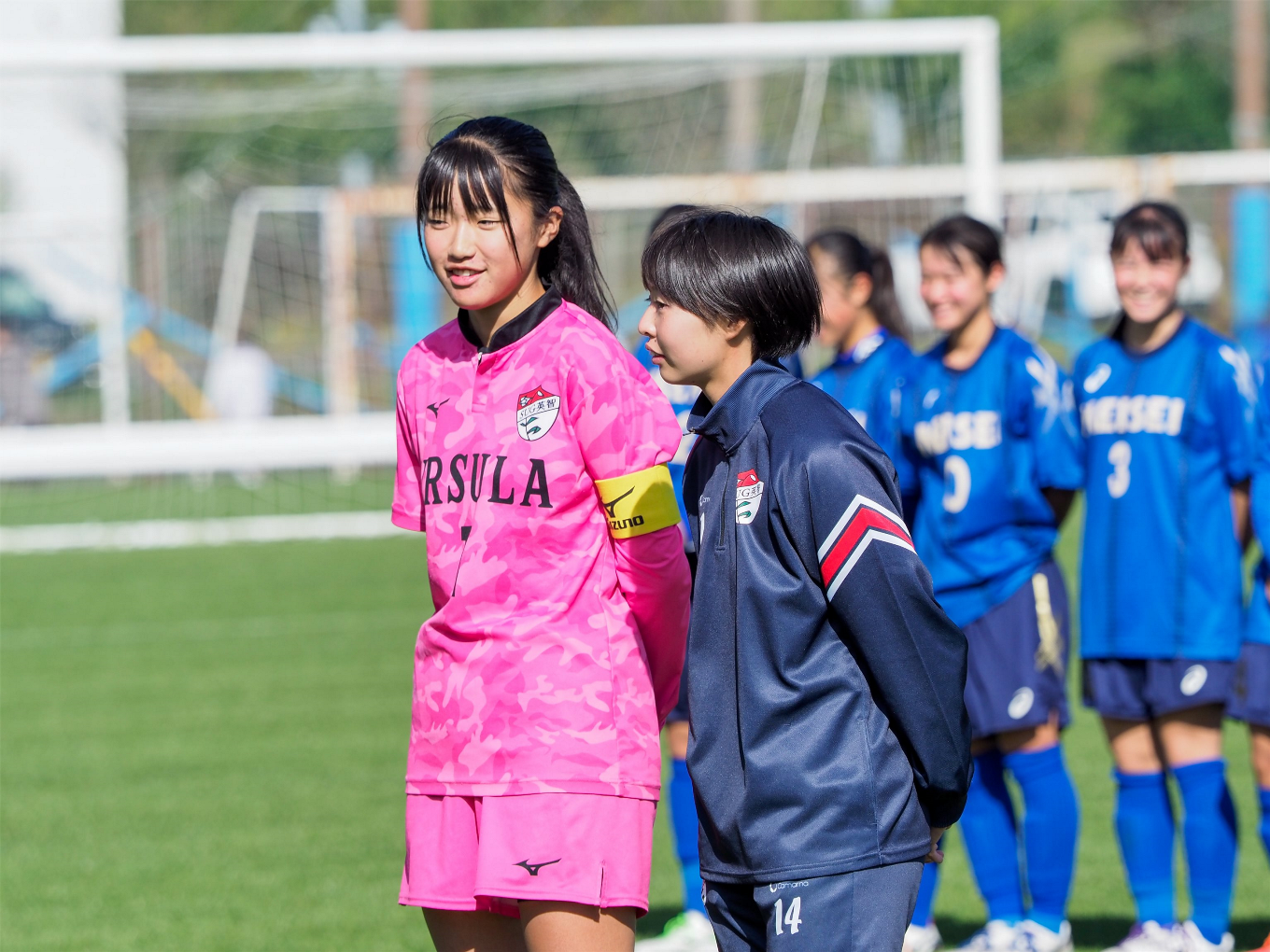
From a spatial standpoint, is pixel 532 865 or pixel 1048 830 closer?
pixel 532 865

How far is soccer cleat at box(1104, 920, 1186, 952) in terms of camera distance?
4359 millimetres

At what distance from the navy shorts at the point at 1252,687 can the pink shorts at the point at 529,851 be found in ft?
7.29

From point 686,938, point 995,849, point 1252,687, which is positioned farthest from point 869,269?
point 686,938

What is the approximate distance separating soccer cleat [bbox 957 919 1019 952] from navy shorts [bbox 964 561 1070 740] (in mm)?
535

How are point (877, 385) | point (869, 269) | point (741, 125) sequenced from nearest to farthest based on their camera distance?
1. point (877, 385)
2. point (869, 269)
3. point (741, 125)

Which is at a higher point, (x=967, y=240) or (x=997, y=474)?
(x=967, y=240)

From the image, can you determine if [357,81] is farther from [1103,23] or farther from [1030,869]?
[1103,23]

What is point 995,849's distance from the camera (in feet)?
14.9

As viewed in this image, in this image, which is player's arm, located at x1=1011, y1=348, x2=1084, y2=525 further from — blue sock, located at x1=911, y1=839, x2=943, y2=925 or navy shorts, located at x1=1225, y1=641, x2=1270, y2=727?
blue sock, located at x1=911, y1=839, x2=943, y2=925

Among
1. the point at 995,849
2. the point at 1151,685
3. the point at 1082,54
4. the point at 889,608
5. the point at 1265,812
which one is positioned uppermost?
the point at 1082,54

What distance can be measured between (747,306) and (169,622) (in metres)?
9.31

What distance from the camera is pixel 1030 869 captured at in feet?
14.8

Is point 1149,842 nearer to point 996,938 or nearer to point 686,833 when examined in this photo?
point 996,938

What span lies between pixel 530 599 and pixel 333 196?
10.2 meters
